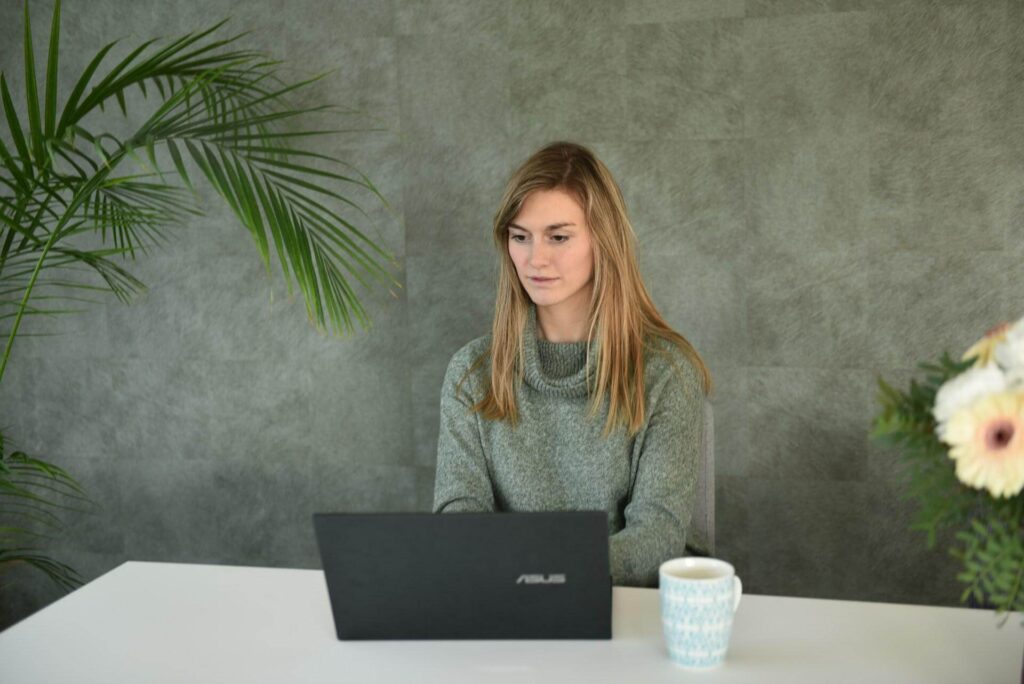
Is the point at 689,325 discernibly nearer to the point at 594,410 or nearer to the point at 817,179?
the point at 817,179

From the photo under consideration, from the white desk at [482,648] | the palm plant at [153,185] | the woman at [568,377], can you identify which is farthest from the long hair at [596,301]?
the white desk at [482,648]

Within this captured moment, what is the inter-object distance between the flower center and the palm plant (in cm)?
126

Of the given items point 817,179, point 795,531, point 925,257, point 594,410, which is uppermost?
point 817,179

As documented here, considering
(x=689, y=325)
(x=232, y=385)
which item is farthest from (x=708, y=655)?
(x=232, y=385)

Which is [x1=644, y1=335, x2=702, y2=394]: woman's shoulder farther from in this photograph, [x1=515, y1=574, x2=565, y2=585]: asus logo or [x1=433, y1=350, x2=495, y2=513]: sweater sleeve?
[x1=515, y1=574, x2=565, y2=585]: asus logo

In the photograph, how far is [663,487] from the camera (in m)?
1.73

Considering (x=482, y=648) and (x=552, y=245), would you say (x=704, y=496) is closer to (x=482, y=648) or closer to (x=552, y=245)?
(x=552, y=245)

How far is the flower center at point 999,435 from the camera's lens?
903mm

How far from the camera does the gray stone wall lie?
7.72 ft

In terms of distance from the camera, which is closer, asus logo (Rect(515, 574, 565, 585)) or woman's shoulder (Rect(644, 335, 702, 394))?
asus logo (Rect(515, 574, 565, 585))

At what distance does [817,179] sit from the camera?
7.95 ft

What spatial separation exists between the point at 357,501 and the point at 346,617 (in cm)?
161

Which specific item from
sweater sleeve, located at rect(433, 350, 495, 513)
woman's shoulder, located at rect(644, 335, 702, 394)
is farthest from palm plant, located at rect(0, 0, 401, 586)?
woman's shoulder, located at rect(644, 335, 702, 394)

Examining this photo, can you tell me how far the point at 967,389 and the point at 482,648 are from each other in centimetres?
67
